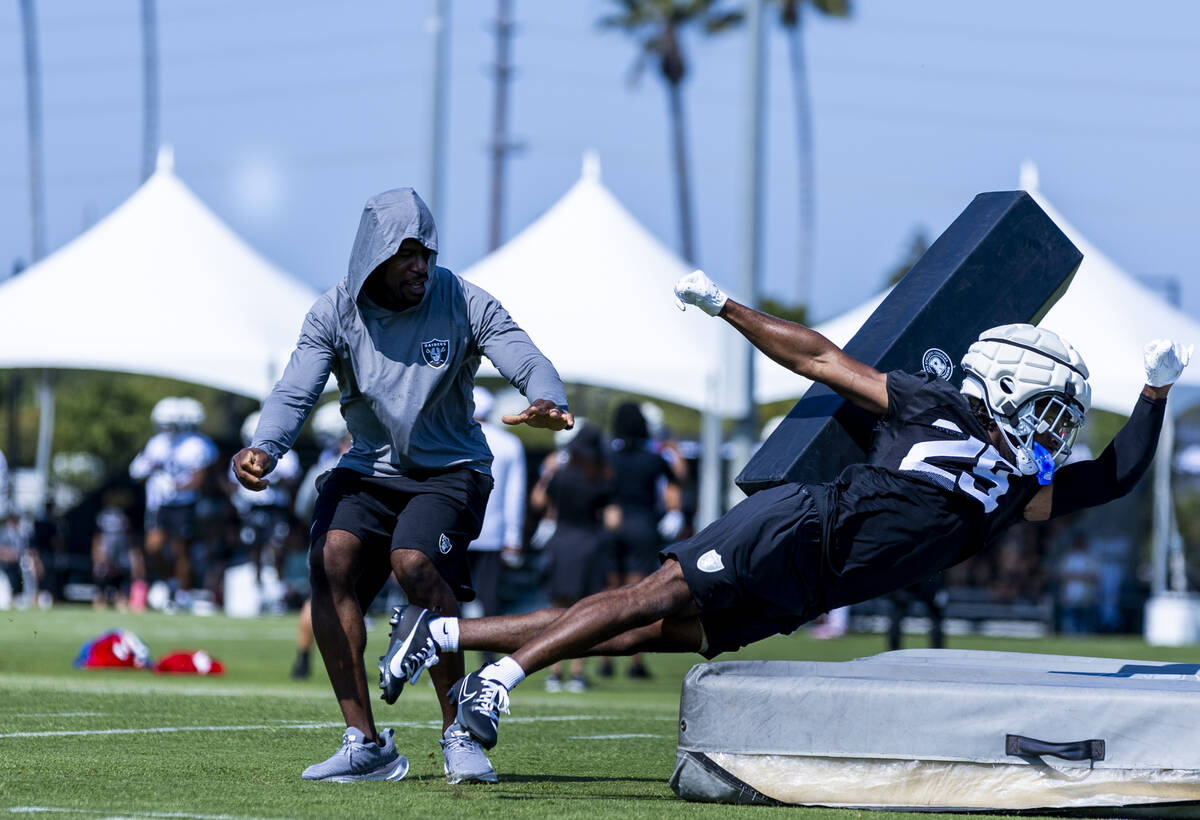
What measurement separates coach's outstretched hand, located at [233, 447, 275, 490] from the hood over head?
68 centimetres

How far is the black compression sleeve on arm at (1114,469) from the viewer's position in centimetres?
594

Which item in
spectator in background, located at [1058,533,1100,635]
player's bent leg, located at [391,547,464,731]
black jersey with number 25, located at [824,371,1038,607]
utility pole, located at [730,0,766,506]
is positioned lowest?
spectator in background, located at [1058,533,1100,635]

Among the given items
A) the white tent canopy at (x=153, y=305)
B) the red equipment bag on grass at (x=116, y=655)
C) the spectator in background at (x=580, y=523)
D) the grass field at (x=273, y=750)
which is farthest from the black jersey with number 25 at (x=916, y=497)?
the white tent canopy at (x=153, y=305)

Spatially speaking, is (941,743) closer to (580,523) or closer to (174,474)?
(580,523)

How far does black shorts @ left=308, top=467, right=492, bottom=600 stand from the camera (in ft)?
18.8

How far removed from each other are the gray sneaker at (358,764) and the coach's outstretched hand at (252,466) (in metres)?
0.89

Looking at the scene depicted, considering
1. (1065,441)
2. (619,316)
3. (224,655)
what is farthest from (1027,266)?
(619,316)

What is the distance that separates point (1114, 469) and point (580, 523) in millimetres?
6298

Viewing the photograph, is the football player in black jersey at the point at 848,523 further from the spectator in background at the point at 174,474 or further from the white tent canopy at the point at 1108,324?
the spectator in background at the point at 174,474

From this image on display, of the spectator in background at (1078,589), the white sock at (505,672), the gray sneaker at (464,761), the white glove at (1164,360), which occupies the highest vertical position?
A: the white glove at (1164,360)

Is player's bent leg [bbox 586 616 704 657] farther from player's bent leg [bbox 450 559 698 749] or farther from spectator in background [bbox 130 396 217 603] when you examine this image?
spectator in background [bbox 130 396 217 603]

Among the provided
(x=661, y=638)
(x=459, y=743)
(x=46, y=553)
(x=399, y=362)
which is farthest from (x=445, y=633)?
(x=46, y=553)

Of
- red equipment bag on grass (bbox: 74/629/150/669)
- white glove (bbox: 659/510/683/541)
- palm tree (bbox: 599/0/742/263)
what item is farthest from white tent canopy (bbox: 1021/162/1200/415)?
palm tree (bbox: 599/0/742/263)

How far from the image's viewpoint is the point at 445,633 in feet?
17.5
